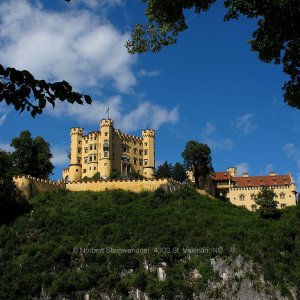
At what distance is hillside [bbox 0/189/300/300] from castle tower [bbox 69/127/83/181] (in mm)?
17221

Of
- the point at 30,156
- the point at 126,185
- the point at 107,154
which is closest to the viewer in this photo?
the point at 126,185

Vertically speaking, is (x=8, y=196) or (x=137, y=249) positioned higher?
(x=8, y=196)

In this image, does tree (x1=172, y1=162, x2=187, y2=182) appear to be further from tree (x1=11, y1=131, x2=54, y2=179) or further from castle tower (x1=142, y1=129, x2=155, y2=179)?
tree (x1=11, y1=131, x2=54, y2=179)

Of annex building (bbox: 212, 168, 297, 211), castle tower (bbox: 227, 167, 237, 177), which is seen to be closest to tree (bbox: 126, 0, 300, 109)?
annex building (bbox: 212, 168, 297, 211)

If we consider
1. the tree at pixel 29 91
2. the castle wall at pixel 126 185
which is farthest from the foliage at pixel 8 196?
the tree at pixel 29 91

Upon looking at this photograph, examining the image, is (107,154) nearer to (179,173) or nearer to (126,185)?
(179,173)

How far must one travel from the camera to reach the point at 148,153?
271ft

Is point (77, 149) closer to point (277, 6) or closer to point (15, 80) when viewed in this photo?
point (277, 6)

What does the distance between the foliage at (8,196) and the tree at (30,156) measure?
30.6 feet

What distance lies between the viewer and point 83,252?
5078cm

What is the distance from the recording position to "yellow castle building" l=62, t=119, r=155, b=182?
78.1 meters

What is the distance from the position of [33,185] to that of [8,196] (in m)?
3.73

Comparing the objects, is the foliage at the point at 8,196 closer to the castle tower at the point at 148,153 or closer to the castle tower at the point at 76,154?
the castle tower at the point at 76,154

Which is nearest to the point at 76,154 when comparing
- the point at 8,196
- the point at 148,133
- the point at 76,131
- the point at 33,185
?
the point at 76,131
